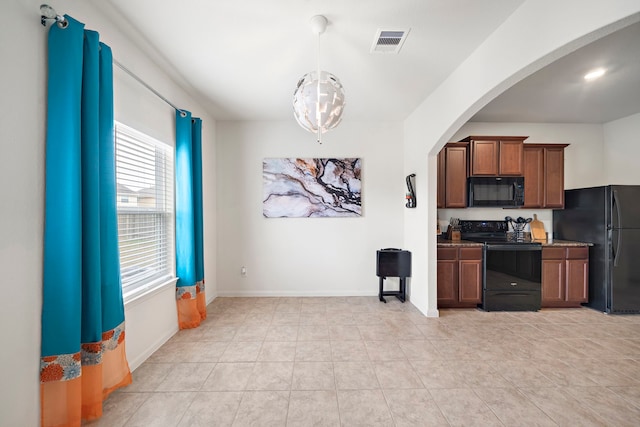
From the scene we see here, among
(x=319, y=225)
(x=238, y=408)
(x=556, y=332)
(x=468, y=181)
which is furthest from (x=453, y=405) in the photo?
(x=468, y=181)

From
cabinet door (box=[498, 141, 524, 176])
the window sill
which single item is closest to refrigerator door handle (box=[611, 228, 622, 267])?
cabinet door (box=[498, 141, 524, 176])

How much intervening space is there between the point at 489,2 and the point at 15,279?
331 cm

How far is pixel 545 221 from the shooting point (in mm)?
4215

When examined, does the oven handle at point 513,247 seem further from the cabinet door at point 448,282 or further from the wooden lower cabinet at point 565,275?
the cabinet door at point 448,282

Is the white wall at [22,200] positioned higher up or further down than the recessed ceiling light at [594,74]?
further down

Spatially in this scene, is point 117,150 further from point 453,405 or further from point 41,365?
point 453,405

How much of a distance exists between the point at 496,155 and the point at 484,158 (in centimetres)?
19

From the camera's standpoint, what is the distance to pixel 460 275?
3.60 meters

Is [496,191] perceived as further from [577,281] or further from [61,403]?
[61,403]

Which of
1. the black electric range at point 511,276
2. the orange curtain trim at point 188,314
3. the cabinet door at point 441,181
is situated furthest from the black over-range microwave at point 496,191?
the orange curtain trim at point 188,314

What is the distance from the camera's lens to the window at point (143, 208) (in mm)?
2246

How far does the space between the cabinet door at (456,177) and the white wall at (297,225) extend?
66 cm

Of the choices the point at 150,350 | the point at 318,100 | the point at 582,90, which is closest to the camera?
A: the point at 318,100

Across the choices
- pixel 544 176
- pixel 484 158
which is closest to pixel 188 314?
pixel 484 158
